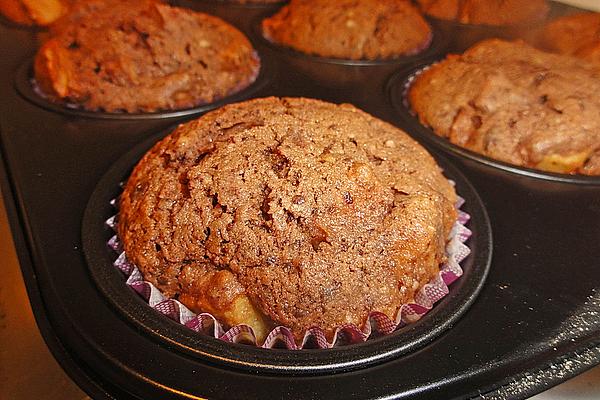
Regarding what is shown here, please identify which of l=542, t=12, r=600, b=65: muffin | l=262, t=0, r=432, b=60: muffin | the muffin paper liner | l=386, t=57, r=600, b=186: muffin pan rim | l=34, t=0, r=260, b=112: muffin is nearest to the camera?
the muffin paper liner

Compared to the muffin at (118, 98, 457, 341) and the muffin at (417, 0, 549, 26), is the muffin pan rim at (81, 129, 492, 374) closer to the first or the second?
the muffin at (118, 98, 457, 341)

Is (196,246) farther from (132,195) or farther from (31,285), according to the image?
(31,285)

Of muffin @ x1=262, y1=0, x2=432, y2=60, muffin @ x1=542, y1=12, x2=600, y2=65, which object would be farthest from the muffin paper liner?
muffin @ x1=262, y1=0, x2=432, y2=60

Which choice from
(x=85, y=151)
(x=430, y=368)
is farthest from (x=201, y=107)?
(x=430, y=368)

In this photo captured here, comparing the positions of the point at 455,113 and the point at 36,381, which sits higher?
the point at 455,113

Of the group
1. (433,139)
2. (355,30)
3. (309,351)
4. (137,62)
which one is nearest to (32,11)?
(137,62)

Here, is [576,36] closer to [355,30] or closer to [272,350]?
[355,30]
